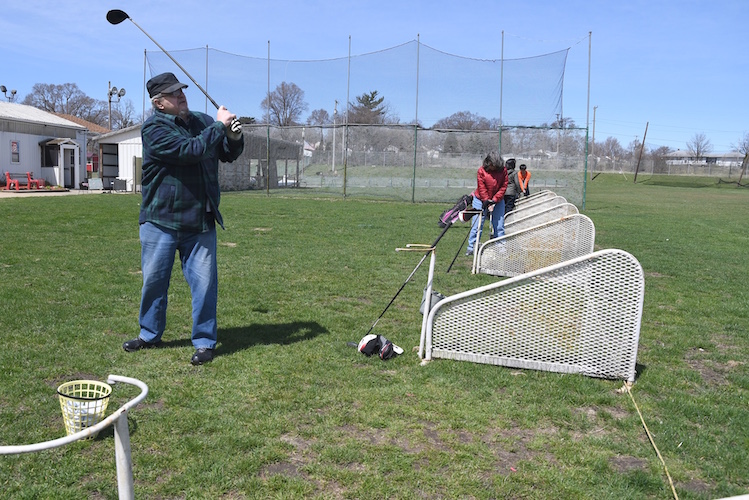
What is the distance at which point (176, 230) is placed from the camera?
15.0ft

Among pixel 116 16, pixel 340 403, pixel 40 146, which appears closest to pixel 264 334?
pixel 340 403

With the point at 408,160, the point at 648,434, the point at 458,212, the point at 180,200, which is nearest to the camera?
the point at 648,434

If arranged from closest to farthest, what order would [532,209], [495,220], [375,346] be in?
[375,346], [495,220], [532,209]

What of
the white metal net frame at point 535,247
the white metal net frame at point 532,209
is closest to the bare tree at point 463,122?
the white metal net frame at point 532,209

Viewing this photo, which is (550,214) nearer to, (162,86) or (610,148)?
(162,86)

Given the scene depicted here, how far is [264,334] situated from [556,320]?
2.50m

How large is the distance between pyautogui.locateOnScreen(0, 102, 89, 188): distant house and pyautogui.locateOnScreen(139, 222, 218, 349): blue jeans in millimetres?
26117

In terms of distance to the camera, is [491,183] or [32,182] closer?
[491,183]

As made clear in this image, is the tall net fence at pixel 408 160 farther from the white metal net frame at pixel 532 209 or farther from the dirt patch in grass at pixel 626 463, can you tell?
the dirt patch in grass at pixel 626 463

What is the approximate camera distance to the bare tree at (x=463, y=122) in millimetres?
23781

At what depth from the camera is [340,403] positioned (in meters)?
3.96

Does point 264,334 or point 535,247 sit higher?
point 535,247

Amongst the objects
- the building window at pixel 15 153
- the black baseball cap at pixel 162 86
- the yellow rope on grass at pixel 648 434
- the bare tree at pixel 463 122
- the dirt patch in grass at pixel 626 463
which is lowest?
the dirt patch in grass at pixel 626 463

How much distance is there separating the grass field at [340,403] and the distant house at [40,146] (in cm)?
2265
